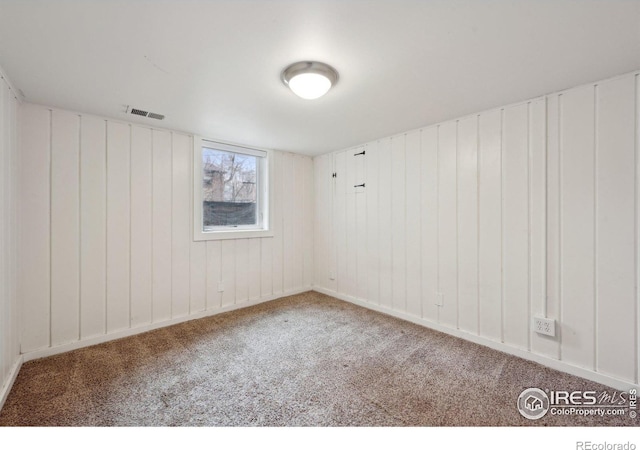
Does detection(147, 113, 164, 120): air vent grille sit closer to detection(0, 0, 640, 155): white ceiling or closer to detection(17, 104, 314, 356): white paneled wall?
detection(0, 0, 640, 155): white ceiling

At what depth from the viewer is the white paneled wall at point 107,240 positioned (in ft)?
7.52

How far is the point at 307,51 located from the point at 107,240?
8.04 feet

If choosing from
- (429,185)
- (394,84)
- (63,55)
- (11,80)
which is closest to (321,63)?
(394,84)

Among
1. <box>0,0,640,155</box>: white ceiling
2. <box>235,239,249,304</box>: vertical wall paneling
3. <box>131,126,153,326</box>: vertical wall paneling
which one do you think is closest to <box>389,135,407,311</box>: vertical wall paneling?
<box>0,0,640,155</box>: white ceiling

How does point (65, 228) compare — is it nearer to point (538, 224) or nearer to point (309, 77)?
point (309, 77)

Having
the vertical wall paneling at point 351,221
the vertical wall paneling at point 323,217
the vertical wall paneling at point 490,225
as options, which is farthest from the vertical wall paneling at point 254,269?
the vertical wall paneling at point 490,225

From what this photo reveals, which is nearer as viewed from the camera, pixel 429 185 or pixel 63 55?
pixel 63 55

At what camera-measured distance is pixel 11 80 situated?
6.17 ft

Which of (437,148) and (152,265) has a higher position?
(437,148)

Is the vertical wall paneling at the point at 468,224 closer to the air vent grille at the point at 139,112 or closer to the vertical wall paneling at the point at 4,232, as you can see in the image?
the air vent grille at the point at 139,112

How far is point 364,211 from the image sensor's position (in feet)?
11.7

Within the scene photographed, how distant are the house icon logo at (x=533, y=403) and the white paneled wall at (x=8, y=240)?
3.12 metres
